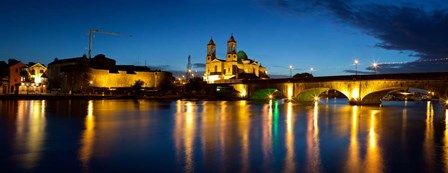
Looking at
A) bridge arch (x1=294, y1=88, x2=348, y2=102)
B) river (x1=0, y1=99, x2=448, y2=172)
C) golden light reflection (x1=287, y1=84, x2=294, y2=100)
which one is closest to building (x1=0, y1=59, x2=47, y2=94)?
golden light reflection (x1=287, y1=84, x2=294, y2=100)

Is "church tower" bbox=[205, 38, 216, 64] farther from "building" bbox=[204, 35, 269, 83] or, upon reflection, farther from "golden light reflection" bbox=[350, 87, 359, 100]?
"golden light reflection" bbox=[350, 87, 359, 100]

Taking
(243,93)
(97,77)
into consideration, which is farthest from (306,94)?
(97,77)

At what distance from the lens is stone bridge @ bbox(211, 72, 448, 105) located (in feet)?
159

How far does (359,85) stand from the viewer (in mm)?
58031

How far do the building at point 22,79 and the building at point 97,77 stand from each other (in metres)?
7.37

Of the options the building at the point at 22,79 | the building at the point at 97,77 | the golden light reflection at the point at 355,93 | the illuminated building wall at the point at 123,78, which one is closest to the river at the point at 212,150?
the golden light reflection at the point at 355,93

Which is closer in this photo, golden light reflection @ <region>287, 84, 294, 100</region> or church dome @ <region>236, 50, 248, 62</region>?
golden light reflection @ <region>287, 84, 294, 100</region>

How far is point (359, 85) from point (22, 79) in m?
64.6

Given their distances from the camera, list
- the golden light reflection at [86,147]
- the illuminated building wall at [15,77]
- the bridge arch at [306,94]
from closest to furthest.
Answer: the golden light reflection at [86,147] < the illuminated building wall at [15,77] < the bridge arch at [306,94]

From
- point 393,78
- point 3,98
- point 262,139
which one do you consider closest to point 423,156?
point 262,139

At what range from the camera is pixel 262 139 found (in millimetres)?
19016

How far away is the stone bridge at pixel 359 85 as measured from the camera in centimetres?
4841

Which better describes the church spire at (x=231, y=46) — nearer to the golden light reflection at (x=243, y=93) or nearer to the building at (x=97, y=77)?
the building at (x=97, y=77)

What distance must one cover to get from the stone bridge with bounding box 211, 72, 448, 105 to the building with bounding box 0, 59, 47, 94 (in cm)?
4626
